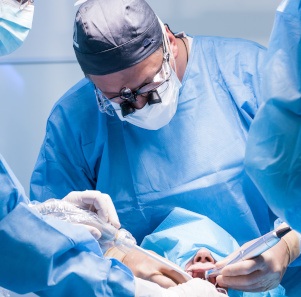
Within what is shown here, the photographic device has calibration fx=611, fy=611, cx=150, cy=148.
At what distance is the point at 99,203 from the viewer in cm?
180

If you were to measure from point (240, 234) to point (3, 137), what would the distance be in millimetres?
1228

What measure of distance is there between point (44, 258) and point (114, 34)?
0.79 metres

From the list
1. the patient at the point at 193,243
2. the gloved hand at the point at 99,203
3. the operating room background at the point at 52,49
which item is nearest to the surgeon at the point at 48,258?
the gloved hand at the point at 99,203

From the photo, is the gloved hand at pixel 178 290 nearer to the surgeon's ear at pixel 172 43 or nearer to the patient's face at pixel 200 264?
the patient's face at pixel 200 264

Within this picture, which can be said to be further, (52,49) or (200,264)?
(52,49)

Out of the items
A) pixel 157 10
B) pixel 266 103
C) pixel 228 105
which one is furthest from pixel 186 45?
pixel 266 103

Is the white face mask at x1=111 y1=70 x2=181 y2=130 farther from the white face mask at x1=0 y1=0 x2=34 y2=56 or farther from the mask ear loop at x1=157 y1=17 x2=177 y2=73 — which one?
the white face mask at x1=0 y1=0 x2=34 y2=56

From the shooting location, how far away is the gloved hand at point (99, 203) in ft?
5.89

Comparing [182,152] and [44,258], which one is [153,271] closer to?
[182,152]

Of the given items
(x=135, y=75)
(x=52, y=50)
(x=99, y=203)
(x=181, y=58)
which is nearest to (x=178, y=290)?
(x=99, y=203)

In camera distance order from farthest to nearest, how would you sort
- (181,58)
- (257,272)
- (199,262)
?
(181,58) < (199,262) < (257,272)

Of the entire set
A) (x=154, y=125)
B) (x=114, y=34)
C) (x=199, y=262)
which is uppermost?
(x=114, y=34)

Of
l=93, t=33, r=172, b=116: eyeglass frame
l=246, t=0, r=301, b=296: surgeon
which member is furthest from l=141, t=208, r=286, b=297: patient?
l=246, t=0, r=301, b=296: surgeon

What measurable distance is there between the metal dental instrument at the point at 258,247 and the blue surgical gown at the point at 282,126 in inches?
10.3
